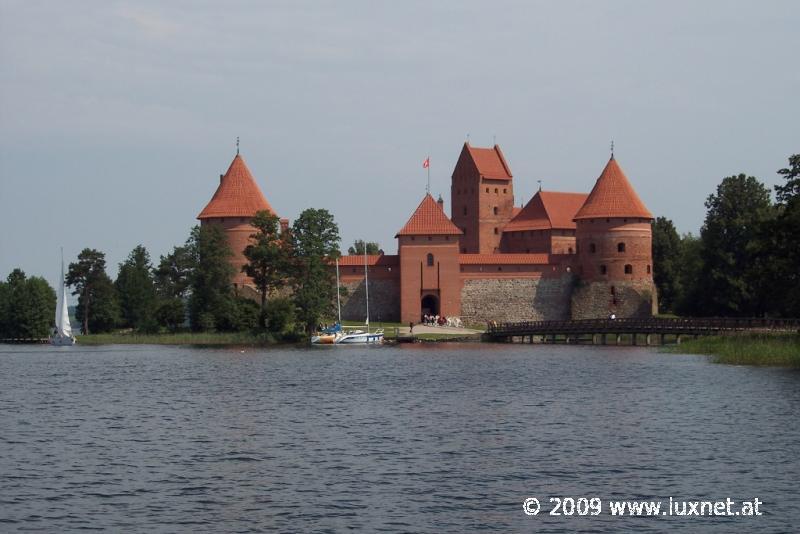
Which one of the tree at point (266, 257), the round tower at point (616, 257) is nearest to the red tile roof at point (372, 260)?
the tree at point (266, 257)

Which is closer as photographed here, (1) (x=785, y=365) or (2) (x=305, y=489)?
(2) (x=305, y=489)

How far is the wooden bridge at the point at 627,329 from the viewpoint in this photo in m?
48.3

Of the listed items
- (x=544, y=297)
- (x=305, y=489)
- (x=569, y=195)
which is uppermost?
(x=569, y=195)

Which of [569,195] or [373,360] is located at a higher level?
[569,195]

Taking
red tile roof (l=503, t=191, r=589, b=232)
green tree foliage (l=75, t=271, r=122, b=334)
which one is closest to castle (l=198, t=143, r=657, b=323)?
red tile roof (l=503, t=191, r=589, b=232)

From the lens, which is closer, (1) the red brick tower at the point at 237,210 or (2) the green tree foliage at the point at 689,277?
(2) the green tree foliage at the point at 689,277

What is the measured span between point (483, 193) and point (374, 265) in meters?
15.7

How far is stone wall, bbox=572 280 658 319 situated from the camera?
66250 mm

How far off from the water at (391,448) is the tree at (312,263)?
1787 centimetres

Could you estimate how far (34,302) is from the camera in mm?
72812

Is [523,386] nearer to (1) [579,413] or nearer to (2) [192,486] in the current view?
(1) [579,413]

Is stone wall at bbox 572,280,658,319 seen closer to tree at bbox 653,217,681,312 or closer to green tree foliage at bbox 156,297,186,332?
tree at bbox 653,217,681,312

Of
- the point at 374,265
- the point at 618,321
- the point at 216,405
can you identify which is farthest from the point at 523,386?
the point at 374,265

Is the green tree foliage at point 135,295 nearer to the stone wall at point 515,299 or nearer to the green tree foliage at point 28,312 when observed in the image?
the green tree foliage at point 28,312
